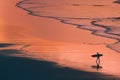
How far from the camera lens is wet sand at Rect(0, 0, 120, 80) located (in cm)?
1010

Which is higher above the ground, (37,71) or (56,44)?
(56,44)

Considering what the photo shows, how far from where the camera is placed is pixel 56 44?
43.6 ft

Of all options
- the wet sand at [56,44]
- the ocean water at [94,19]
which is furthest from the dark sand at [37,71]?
the ocean water at [94,19]

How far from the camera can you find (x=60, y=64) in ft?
33.1

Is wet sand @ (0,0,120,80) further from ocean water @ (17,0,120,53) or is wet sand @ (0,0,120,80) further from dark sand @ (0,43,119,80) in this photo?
ocean water @ (17,0,120,53)

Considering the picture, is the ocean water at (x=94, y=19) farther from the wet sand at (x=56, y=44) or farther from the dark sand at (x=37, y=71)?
the dark sand at (x=37, y=71)

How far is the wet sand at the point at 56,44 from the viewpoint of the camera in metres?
10.1

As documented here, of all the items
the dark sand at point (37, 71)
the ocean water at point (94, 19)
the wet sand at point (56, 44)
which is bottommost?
the dark sand at point (37, 71)

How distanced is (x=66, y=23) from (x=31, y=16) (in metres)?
2.97

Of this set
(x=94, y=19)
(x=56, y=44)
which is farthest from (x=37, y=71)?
(x=94, y=19)

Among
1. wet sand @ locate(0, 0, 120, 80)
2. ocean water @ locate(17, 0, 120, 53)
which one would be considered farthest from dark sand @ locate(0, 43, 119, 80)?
ocean water @ locate(17, 0, 120, 53)

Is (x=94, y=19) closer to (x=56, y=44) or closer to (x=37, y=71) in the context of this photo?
(x=56, y=44)

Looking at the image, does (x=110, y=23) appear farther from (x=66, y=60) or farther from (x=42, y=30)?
(x=66, y=60)

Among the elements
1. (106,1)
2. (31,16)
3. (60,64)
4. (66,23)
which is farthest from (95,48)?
(106,1)
